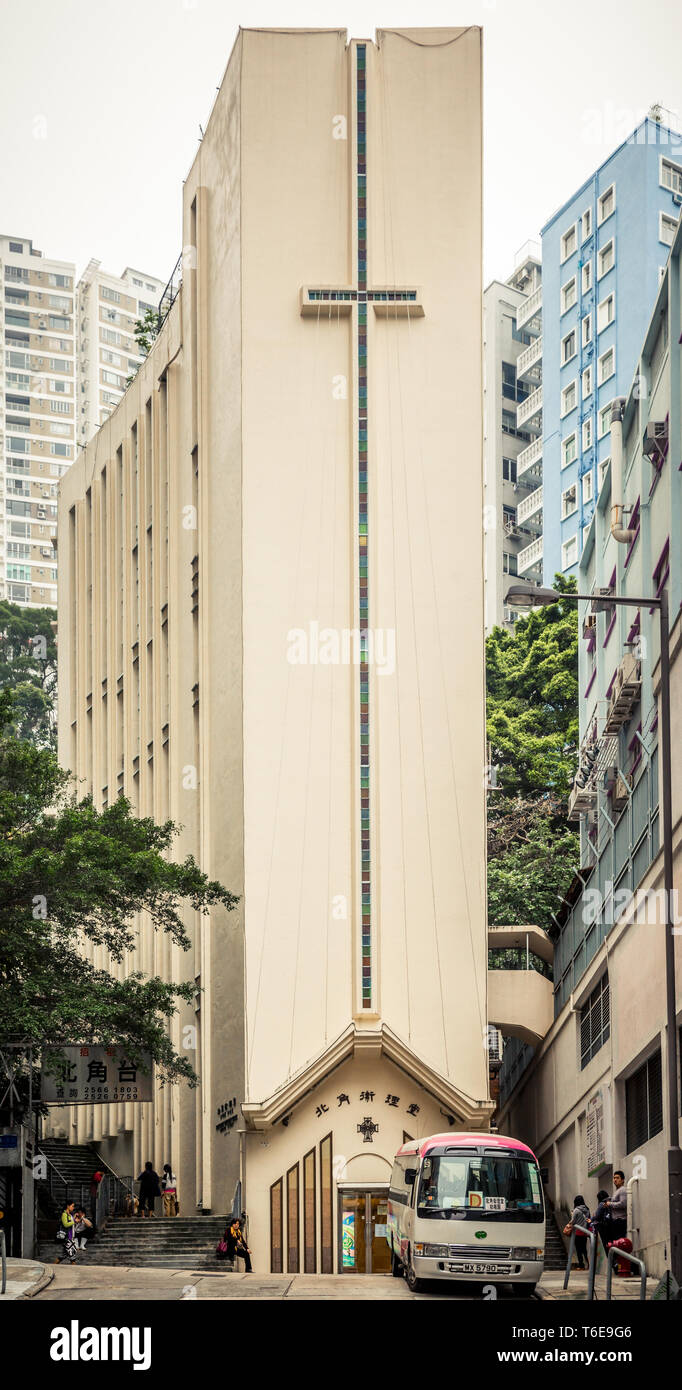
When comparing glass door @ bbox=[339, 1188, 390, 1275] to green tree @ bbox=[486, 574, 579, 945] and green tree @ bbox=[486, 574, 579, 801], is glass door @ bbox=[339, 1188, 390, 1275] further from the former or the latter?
green tree @ bbox=[486, 574, 579, 801]

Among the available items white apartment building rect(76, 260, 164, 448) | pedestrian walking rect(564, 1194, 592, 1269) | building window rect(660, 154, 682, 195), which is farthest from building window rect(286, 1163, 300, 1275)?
white apartment building rect(76, 260, 164, 448)

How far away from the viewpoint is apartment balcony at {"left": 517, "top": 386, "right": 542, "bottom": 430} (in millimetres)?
100750

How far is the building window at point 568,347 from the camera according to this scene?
87.3 m

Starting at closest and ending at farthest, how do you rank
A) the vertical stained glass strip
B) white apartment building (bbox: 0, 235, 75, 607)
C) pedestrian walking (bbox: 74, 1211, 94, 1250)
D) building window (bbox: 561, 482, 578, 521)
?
pedestrian walking (bbox: 74, 1211, 94, 1250) → the vertical stained glass strip → building window (bbox: 561, 482, 578, 521) → white apartment building (bbox: 0, 235, 75, 607)

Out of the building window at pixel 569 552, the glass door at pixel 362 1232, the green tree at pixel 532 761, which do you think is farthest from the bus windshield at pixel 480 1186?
the building window at pixel 569 552

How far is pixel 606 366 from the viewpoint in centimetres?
8256

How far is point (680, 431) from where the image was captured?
32.0 m

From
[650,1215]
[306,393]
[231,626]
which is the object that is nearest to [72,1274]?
[650,1215]

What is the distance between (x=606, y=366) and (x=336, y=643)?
40.6m

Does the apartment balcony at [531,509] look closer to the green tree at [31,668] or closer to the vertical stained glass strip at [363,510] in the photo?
the green tree at [31,668]

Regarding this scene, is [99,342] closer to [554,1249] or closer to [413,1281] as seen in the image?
[554,1249]

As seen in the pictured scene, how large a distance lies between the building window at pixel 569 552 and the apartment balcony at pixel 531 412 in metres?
14.4

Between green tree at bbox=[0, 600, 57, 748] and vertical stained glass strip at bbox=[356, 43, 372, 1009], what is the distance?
51.0 metres

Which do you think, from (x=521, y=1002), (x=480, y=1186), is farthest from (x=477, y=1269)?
(x=521, y=1002)
